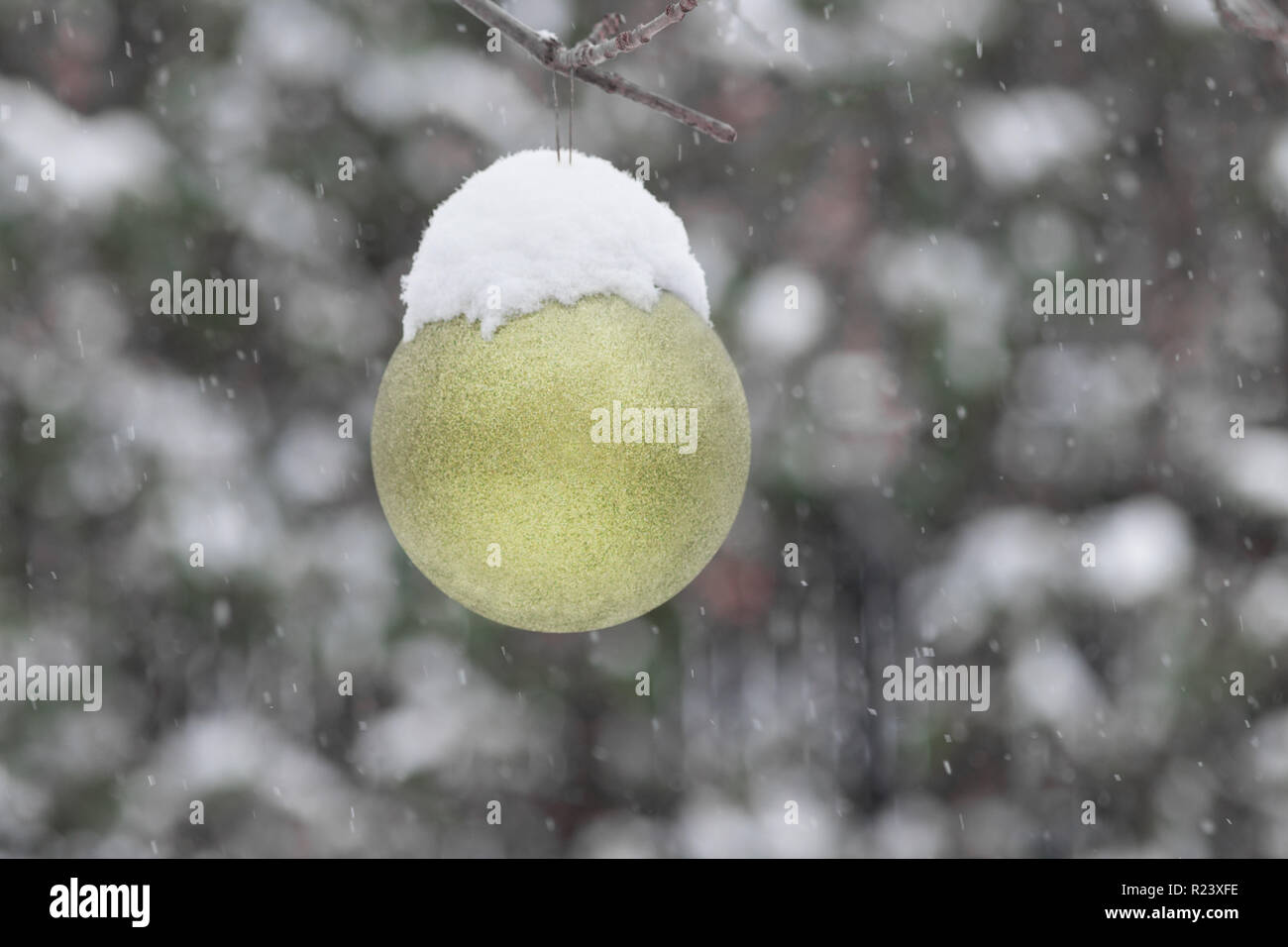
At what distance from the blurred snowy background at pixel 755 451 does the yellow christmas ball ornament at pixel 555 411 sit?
1011mm

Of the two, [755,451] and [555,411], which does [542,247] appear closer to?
[555,411]

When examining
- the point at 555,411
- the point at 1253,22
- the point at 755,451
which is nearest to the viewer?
the point at 555,411

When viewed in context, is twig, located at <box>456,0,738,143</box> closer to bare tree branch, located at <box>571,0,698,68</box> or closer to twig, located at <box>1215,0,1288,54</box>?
bare tree branch, located at <box>571,0,698,68</box>

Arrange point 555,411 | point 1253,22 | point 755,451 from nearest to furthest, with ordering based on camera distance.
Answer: point 555,411 → point 1253,22 → point 755,451

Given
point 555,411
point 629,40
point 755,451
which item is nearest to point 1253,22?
point 629,40

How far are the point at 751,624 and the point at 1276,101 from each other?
1.32m

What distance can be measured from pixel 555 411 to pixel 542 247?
11 cm

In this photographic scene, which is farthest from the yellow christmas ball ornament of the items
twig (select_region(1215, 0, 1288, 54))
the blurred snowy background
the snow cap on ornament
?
the blurred snowy background

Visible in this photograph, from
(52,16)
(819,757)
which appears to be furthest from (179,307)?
(819,757)

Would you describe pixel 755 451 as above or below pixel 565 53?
below

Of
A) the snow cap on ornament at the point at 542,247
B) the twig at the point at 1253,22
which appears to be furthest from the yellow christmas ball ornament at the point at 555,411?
the twig at the point at 1253,22

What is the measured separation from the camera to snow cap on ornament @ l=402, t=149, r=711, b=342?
577mm

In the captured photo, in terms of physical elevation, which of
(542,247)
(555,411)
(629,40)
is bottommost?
(555,411)

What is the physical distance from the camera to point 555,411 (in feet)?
1.79
